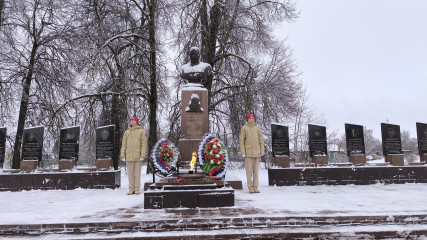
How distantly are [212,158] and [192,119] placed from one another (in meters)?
2.53

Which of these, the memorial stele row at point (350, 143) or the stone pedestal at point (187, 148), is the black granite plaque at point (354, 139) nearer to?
the memorial stele row at point (350, 143)

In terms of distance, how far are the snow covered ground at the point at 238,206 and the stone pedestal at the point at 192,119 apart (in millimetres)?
2202

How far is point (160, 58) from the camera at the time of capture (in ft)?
44.4

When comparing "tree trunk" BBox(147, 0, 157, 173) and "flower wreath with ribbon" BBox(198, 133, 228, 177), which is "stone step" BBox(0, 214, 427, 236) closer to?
"flower wreath with ribbon" BBox(198, 133, 228, 177)

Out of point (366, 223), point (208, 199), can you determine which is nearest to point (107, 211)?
point (208, 199)

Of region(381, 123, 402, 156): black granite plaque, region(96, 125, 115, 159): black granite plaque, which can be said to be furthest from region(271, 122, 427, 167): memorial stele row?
Answer: region(96, 125, 115, 159): black granite plaque

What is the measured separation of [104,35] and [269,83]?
23.9 ft

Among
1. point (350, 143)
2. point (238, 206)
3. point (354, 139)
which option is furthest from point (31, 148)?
point (354, 139)

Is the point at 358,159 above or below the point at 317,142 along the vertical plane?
below

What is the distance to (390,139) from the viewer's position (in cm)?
994

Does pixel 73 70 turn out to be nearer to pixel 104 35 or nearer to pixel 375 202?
pixel 104 35

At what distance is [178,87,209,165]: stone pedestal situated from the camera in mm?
8719

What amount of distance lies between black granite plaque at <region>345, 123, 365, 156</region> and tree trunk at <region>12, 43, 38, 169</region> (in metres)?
11.6

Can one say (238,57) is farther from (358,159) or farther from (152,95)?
(358,159)
